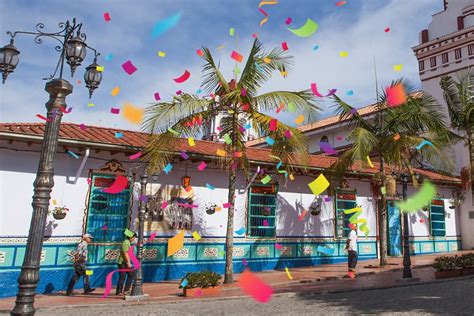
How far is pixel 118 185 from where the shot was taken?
1207 cm

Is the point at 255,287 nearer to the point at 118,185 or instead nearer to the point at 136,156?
the point at 118,185

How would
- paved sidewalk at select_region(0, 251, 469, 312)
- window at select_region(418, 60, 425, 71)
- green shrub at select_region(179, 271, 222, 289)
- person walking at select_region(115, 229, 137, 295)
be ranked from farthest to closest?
window at select_region(418, 60, 425, 71)
person walking at select_region(115, 229, 137, 295)
green shrub at select_region(179, 271, 222, 289)
paved sidewalk at select_region(0, 251, 469, 312)

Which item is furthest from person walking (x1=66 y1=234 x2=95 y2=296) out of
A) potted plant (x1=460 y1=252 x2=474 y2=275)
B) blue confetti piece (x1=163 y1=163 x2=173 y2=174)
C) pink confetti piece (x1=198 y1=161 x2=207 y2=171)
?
potted plant (x1=460 y1=252 x2=474 y2=275)

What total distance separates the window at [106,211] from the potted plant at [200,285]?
9.50ft

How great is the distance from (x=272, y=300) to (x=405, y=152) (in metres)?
7.30

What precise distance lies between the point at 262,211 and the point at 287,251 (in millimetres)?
1810

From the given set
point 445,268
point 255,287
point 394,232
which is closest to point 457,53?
point 394,232

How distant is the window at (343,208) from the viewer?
16.3 metres

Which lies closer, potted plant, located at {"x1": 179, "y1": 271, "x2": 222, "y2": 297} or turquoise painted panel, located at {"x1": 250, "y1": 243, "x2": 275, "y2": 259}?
potted plant, located at {"x1": 179, "y1": 271, "x2": 222, "y2": 297}

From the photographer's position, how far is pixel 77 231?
1145 cm

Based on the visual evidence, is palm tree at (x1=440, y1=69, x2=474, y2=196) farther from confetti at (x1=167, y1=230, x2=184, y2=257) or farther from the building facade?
confetti at (x1=167, y1=230, x2=184, y2=257)

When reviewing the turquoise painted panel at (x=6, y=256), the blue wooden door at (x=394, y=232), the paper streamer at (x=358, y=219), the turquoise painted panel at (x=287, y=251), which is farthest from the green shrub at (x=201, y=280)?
the blue wooden door at (x=394, y=232)

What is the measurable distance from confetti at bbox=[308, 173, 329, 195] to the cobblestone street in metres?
5.85

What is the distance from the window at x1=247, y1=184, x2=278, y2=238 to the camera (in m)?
14.3
